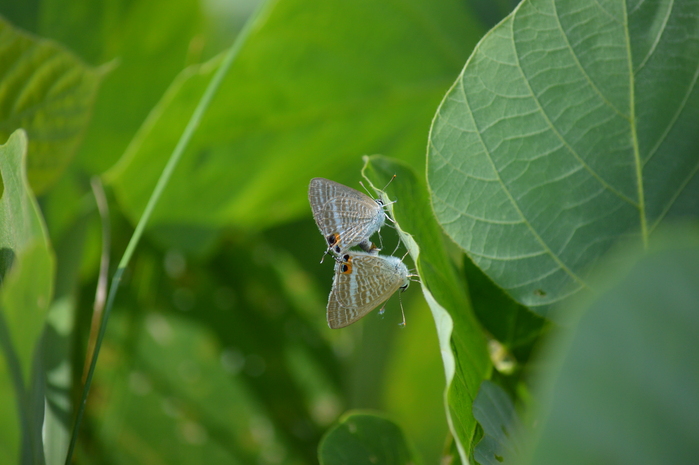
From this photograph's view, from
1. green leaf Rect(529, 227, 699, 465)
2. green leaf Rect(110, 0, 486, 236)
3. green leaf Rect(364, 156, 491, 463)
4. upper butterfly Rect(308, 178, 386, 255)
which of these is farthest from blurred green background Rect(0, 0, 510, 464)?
green leaf Rect(529, 227, 699, 465)

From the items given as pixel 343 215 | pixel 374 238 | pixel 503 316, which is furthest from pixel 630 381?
pixel 374 238

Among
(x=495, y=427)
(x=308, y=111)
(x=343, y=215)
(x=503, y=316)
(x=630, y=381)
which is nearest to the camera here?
(x=630, y=381)

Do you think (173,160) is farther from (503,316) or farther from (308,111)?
(503,316)

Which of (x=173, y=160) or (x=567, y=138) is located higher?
(x=567, y=138)

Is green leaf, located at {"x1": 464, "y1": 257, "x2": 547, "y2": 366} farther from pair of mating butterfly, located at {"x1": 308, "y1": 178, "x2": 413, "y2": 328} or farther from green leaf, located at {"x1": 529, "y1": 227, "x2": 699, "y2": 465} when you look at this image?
green leaf, located at {"x1": 529, "y1": 227, "x2": 699, "y2": 465}

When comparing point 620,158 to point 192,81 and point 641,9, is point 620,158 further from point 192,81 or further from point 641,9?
point 192,81

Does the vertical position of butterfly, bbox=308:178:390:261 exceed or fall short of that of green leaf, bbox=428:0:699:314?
it falls short

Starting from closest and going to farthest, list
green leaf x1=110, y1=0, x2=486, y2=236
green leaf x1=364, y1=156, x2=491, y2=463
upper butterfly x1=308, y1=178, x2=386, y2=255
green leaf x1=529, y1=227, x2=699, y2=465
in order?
1. green leaf x1=529, y1=227, x2=699, y2=465
2. green leaf x1=364, y1=156, x2=491, y2=463
3. upper butterfly x1=308, y1=178, x2=386, y2=255
4. green leaf x1=110, y1=0, x2=486, y2=236
